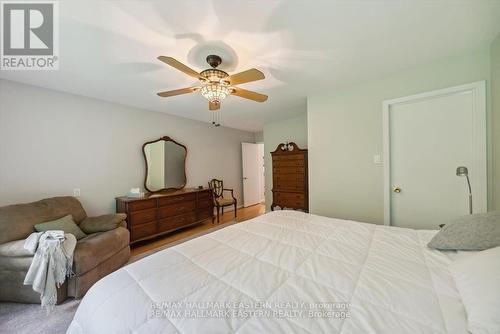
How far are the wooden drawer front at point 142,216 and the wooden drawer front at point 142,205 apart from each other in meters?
0.06

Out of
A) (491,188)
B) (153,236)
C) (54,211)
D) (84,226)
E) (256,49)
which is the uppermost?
(256,49)

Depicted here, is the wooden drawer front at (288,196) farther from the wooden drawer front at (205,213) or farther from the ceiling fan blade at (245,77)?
the ceiling fan blade at (245,77)

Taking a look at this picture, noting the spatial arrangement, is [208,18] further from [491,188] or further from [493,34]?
[491,188]

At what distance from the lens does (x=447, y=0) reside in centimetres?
126

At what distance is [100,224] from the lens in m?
2.34

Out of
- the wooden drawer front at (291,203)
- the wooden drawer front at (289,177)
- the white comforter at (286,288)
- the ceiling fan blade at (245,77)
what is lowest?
the wooden drawer front at (291,203)

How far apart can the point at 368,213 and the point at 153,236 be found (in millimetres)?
3296

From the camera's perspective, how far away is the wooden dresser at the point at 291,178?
358 centimetres

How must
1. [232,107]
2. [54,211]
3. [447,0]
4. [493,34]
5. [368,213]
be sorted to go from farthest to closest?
1. [232,107]
2. [368,213]
3. [54,211]
4. [493,34]
5. [447,0]

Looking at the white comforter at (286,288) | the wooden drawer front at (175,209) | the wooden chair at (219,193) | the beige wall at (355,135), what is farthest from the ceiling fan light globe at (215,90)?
the wooden chair at (219,193)

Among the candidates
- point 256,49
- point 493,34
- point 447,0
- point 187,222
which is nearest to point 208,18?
point 256,49
